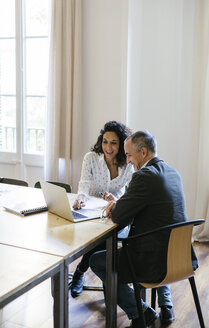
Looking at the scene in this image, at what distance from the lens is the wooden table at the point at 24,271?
1.35m

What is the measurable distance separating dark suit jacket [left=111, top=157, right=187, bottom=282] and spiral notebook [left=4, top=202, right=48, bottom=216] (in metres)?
0.50

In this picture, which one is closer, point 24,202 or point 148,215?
point 148,215

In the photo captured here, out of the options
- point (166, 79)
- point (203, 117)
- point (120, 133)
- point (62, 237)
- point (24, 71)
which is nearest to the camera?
point (62, 237)

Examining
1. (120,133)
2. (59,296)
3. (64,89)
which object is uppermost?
(64,89)

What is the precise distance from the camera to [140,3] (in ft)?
12.8

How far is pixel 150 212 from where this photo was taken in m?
2.06

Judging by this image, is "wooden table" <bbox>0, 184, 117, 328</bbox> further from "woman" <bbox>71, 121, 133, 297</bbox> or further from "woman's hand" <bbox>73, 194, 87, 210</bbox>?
"woman" <bbox>71, 121, 133, 297</bbox>

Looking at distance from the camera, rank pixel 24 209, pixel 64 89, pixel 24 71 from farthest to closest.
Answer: pixel 24 71, pixel 64 89, pixel 24 209

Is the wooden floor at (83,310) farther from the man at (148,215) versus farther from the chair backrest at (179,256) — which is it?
the chair backrest at (179,256)

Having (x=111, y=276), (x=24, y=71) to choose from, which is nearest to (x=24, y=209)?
(x=111, y=276)

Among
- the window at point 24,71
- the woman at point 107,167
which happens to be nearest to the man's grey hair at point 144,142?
the woman at point 107,167

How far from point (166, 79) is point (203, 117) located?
1.93ft

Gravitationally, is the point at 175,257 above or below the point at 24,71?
below

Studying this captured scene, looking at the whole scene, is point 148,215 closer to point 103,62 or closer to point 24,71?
point 103,62
